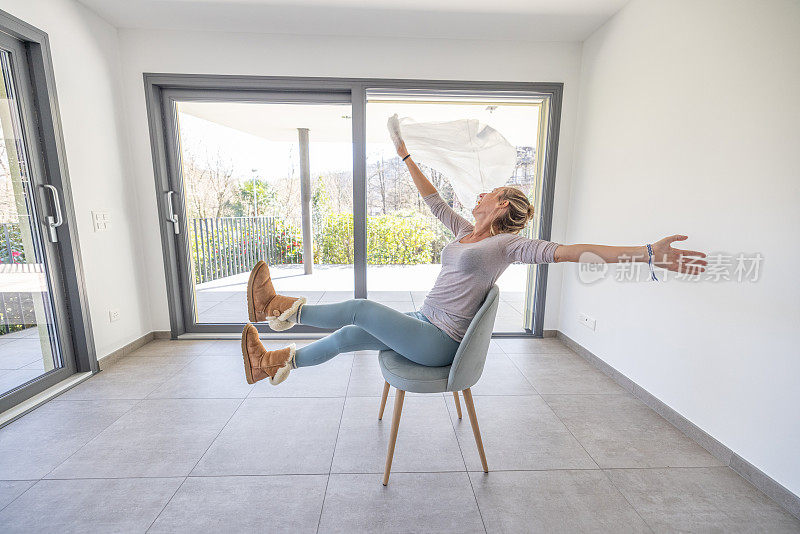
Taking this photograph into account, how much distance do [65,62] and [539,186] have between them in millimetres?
3513

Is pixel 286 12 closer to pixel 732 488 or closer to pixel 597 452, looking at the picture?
pixel 597 452

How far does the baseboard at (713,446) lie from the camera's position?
134cm

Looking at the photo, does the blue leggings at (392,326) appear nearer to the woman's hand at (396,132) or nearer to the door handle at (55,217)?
the woman's hand at (396,132)

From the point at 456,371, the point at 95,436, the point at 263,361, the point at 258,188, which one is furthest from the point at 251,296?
the point at 258,188

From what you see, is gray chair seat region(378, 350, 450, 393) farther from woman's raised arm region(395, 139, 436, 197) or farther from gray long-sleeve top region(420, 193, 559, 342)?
woman's raised arm region(395, 139, 436, 197)

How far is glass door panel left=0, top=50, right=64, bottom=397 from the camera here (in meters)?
1.90

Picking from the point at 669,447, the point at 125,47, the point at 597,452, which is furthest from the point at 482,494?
the point at 125,47

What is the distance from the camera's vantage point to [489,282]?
144 cm

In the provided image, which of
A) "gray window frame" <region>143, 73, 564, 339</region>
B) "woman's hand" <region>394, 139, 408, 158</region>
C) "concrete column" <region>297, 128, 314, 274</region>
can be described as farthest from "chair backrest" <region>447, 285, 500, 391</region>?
"concrete column" <region>297, 128, 314, 274</region>

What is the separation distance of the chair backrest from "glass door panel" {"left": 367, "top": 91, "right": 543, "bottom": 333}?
1576 millimetres

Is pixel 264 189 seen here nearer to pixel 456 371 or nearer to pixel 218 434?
pixel 218 434

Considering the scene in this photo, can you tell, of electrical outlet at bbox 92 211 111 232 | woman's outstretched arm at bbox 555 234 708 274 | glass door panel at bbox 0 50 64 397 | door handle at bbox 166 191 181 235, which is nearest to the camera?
woman's outstretched arm at bbox 555 234 708 274

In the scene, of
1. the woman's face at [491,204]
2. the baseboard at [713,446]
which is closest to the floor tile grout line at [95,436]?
the woman's face at [491,204]

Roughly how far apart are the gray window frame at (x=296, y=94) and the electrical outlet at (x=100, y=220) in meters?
0.38
